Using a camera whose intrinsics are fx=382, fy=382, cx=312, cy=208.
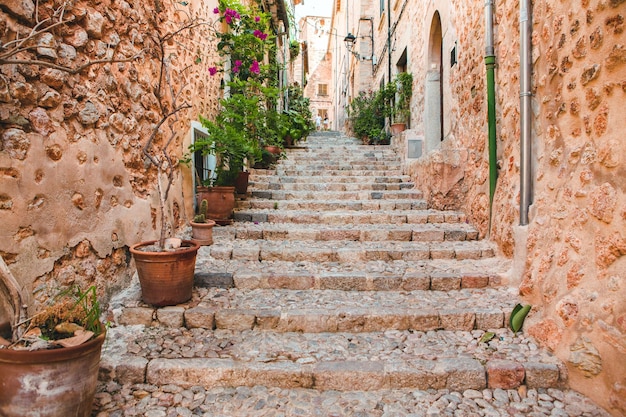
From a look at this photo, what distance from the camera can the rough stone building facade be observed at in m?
2.04

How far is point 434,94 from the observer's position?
21.7 ft

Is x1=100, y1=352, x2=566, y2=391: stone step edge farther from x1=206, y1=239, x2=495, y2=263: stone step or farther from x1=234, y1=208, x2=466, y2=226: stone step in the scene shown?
x1=234, y1=208, x2=466, y2=226: stone step

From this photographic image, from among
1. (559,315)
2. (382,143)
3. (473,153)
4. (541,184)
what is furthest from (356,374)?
(382,143)

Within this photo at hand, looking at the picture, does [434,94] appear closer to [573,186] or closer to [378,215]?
[378,215]

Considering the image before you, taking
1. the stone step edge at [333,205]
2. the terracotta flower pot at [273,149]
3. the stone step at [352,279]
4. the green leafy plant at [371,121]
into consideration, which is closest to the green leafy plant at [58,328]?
the stone step at [352,279]

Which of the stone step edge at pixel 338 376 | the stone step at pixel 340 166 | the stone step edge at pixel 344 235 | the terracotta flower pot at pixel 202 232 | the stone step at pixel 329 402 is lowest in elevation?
the stone step at pixel 329 402

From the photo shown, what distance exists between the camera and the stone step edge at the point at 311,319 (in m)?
2.71

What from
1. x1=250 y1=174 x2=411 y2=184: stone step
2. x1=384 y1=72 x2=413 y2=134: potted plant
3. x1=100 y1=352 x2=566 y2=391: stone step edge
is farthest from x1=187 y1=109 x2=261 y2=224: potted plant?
x1=384 y1=72 x2=413 y2=134: potted plant

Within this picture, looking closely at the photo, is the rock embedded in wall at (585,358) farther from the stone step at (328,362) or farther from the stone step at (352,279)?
the stone step at (352,279)

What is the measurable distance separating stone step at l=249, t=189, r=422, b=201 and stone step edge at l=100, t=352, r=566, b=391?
3551 mm

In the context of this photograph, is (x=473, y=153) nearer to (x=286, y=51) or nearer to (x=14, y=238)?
(x=14, y=238)

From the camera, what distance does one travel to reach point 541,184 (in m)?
2.79

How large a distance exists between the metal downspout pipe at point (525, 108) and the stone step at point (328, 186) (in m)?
3.12

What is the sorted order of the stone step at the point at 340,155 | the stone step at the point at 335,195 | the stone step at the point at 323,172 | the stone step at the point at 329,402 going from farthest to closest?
1. the stone step at the point at 340,155
2. the stone step at the point at 323,172
3. the stone step at the point at 335,195
4. the stone step at the point at 329,402
